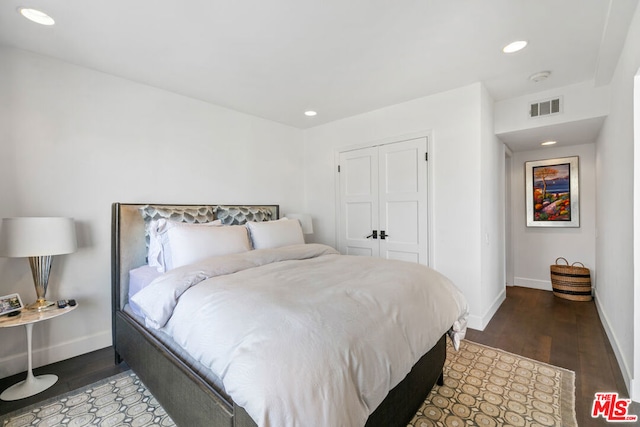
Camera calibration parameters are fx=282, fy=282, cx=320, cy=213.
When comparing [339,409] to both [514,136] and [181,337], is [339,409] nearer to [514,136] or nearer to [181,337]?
[181,337]

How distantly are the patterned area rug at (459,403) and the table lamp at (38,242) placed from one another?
747 mm

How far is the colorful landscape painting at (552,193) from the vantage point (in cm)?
417

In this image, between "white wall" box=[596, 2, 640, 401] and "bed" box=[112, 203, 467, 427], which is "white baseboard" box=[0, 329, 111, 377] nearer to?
"bed" box=[112, 203, 467, 427]

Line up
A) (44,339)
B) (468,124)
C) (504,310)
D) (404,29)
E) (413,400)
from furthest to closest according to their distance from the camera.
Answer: (504,310)
(468,124)
(44,339)
(404,29)
(413,400)

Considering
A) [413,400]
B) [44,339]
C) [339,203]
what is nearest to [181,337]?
[413,400]

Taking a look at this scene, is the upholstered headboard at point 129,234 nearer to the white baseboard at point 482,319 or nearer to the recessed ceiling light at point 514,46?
the white baseboard at point 482,319

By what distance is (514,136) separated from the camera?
3516 mm

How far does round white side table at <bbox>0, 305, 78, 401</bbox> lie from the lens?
1875 millimetres

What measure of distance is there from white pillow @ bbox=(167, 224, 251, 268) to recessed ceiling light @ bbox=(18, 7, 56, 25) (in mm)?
1576

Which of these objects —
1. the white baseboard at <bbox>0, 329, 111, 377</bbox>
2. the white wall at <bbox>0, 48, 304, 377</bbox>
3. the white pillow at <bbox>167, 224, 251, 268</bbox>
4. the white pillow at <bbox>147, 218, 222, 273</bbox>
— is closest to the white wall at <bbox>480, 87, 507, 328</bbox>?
the white pillow at <bbox>167, 224, 251, 268</bbox>

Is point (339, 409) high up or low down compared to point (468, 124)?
down

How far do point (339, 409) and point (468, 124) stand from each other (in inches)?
116

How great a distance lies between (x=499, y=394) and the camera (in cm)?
188

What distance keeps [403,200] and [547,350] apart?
194 centimetres
